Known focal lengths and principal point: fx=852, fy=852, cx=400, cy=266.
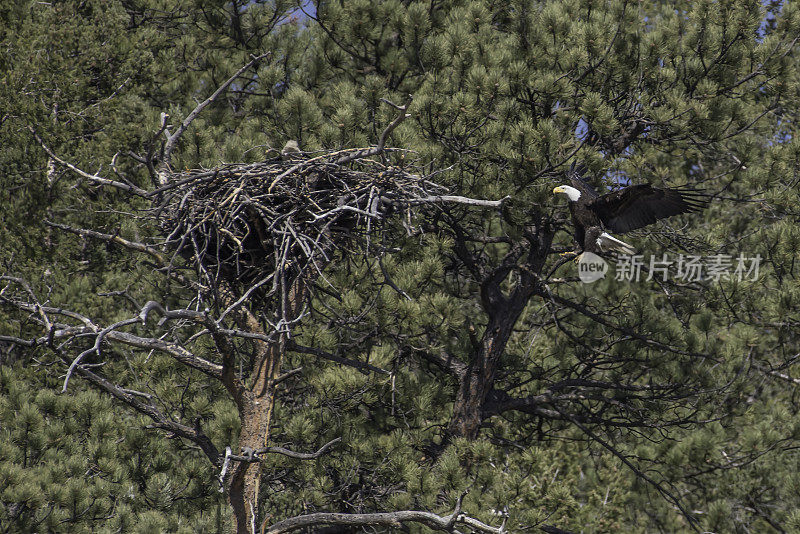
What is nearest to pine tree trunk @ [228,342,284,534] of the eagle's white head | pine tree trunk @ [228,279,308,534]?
pine tree trunk @ [228,279,308,534]

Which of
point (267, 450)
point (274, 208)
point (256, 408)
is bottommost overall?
point (267, 450)

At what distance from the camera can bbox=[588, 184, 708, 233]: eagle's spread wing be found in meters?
5.11

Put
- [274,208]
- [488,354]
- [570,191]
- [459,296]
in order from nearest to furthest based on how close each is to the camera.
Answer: [274,208] < [570,191] < [488,354] < [459,296]

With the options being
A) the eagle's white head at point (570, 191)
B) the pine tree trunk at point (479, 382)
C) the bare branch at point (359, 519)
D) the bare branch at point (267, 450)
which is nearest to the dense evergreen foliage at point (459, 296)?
the pine tree trunk at point (479, 382)

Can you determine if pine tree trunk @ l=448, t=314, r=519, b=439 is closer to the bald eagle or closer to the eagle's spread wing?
the bald eagle

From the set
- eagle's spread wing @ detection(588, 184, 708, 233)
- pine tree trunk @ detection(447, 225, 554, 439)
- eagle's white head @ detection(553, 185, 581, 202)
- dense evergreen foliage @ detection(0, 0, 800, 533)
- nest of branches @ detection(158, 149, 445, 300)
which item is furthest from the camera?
pine tree trunk @ detection(447, 225, 554, 439)

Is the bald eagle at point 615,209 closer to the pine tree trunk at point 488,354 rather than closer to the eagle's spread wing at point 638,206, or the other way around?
the eagle's spread wing at point 638,206

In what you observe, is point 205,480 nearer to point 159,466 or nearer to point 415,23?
point 159,466

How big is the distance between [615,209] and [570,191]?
0.31 meters

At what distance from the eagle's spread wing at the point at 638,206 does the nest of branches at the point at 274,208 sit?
1.51m

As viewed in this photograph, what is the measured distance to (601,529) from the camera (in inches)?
357

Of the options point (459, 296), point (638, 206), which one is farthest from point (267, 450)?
point (459, 296)

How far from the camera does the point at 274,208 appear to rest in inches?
156

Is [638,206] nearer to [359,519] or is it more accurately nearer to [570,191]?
[570,191]
